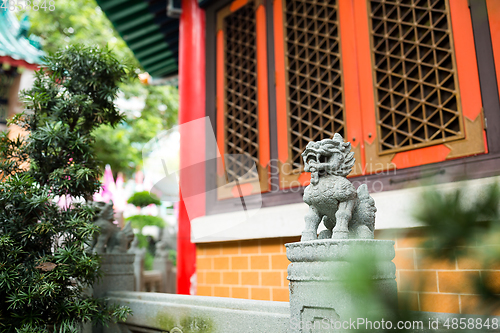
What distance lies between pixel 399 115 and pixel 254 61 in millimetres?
1885

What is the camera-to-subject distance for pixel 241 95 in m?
4.62

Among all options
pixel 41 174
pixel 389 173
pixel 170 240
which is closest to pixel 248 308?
pixel 389 173

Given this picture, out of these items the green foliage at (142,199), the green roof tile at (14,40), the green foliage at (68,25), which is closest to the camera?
the green foliage at (68,25)

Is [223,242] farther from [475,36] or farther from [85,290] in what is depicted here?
[475,36]

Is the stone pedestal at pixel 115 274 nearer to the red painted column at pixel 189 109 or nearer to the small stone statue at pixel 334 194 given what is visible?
the red painted column at pixel 189 109

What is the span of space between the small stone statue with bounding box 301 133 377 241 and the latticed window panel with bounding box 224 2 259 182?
7.09 feet

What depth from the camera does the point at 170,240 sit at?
1547cm

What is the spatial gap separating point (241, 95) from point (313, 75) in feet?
3.07

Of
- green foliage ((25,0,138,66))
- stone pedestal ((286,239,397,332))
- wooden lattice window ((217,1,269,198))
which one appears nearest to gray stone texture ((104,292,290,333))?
stone pedestal ((286,239,397,332))

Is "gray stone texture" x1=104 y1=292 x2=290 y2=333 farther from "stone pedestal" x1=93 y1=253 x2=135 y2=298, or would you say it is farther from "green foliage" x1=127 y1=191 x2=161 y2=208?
"green foliage" x1=127 y1=191 x2=161 y2=208

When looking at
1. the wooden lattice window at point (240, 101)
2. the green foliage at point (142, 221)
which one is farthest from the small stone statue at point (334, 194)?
the green foliage at point (142, 221)

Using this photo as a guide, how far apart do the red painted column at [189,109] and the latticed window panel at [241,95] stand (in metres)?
0.38

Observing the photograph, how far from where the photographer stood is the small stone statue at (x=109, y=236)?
12.3 feet

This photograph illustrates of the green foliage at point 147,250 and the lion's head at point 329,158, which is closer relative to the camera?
the lion's head at point 329,158
